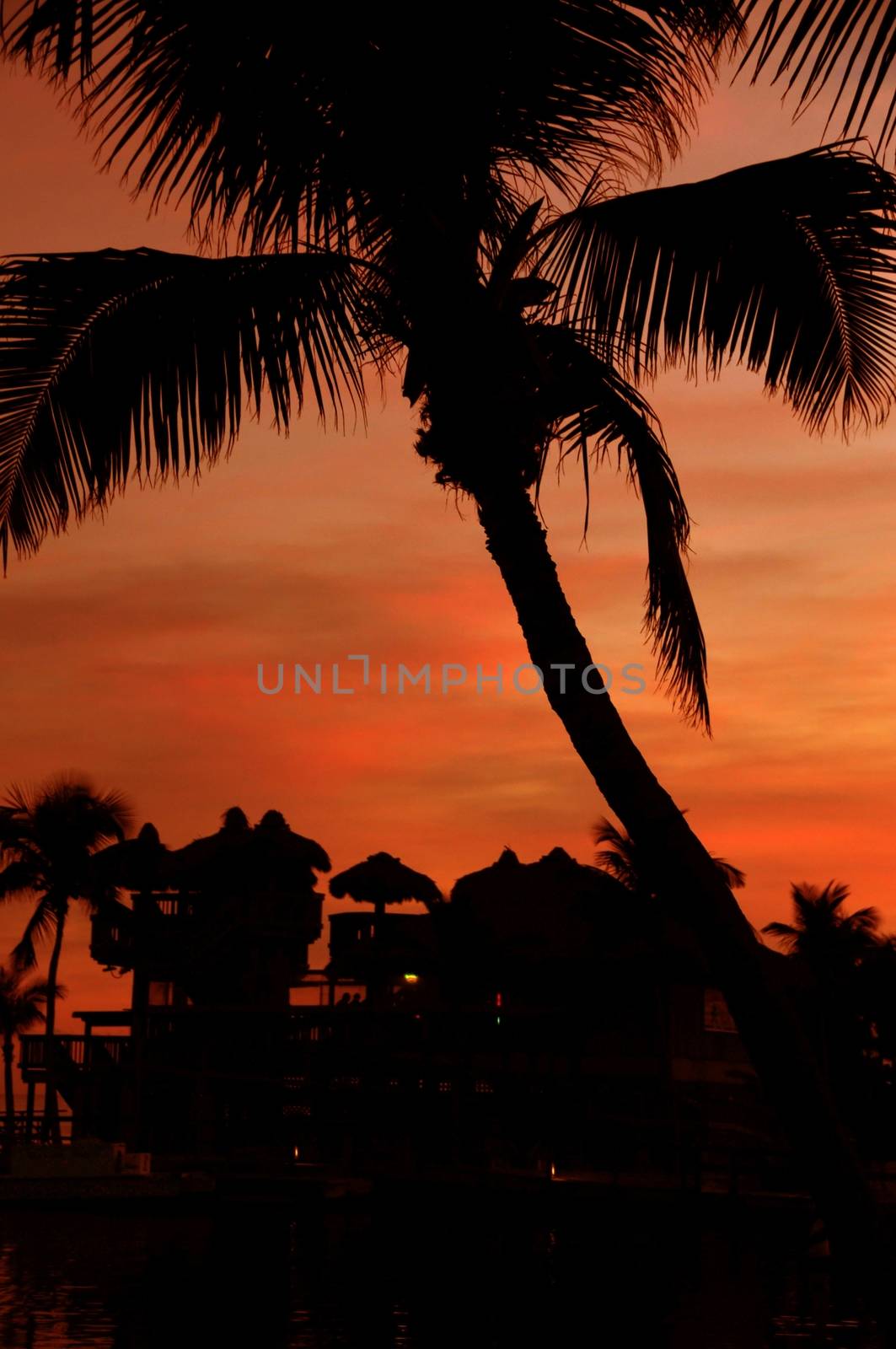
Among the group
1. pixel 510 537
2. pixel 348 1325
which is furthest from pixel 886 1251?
pixel 348 1325

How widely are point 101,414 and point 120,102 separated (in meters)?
1.17

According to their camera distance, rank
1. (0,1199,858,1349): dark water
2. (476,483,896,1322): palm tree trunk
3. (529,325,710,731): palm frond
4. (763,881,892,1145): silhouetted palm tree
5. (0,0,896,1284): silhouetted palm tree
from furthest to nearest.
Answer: (763,881,892,1145): silhouetted palm tree → (0,1199,858,1349): dark water → (529,325,710,731): palm frond → (0,0,896,1284): silhouetted palm tree → (476,483,896,1322): palm tree trunk

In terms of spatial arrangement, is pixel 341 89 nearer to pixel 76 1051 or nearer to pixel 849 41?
pixel 849 41

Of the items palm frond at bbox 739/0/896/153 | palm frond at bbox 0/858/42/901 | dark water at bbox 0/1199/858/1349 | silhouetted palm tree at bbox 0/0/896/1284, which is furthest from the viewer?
palm frond at bbox 0/858/42/901

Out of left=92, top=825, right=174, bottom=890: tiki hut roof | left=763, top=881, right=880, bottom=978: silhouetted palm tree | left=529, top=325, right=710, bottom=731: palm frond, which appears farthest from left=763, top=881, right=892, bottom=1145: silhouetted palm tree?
left=529, top=325, right=710, bottom=731: palm frond

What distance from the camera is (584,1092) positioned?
4138 centimetres

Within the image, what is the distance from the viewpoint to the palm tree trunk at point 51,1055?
43.5 meters

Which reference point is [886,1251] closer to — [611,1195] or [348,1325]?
[348,1325]

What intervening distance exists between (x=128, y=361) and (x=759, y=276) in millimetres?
2471

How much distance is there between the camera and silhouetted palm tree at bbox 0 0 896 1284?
5824 mm

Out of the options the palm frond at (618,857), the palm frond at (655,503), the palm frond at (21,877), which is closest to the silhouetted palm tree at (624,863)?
the palm frond at (618,857)

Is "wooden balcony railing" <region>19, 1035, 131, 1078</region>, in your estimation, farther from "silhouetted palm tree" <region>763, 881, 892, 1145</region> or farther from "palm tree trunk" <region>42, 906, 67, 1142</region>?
"silhouetted palm tree" <region>763, 881, 892, 1145</region>

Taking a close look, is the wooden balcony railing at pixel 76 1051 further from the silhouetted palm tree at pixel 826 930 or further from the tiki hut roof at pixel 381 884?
the silhouetted palm tree at pixel 826 930

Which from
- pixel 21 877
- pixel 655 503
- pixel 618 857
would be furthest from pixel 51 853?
pixel 655 503
